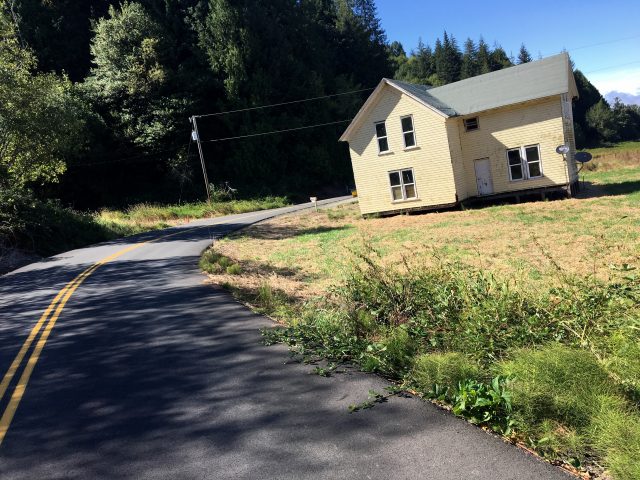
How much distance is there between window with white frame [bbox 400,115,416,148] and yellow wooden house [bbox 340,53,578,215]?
0.05m

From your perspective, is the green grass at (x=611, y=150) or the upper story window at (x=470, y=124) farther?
the green grass at (x=611, y=150)

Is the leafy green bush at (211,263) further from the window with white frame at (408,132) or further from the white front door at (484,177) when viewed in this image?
the white front door at (484,177)

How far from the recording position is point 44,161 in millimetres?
24094

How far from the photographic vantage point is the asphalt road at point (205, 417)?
380 cm

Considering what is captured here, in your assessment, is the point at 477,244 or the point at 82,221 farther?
the point at 82,221

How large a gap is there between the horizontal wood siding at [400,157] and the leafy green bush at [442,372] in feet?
69.5

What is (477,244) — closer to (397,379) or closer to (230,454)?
(397,379)

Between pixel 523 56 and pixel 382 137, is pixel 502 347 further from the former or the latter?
pixel 523 56

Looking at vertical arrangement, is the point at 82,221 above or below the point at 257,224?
above

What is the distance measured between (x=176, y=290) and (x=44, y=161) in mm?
17738

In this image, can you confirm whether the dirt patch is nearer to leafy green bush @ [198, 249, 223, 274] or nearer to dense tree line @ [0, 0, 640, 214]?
leafy green bush @ [198, 249, 223, 274]

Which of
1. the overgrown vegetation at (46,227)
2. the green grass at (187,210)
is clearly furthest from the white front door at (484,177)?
the green grass at (187,210)

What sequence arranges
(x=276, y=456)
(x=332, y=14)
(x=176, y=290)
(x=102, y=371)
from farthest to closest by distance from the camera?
(x=332, y=14), (x=176, y=290), (x=102, y=371), (x=276, y=456)

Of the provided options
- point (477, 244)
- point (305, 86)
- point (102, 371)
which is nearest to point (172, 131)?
point (305, 86)
